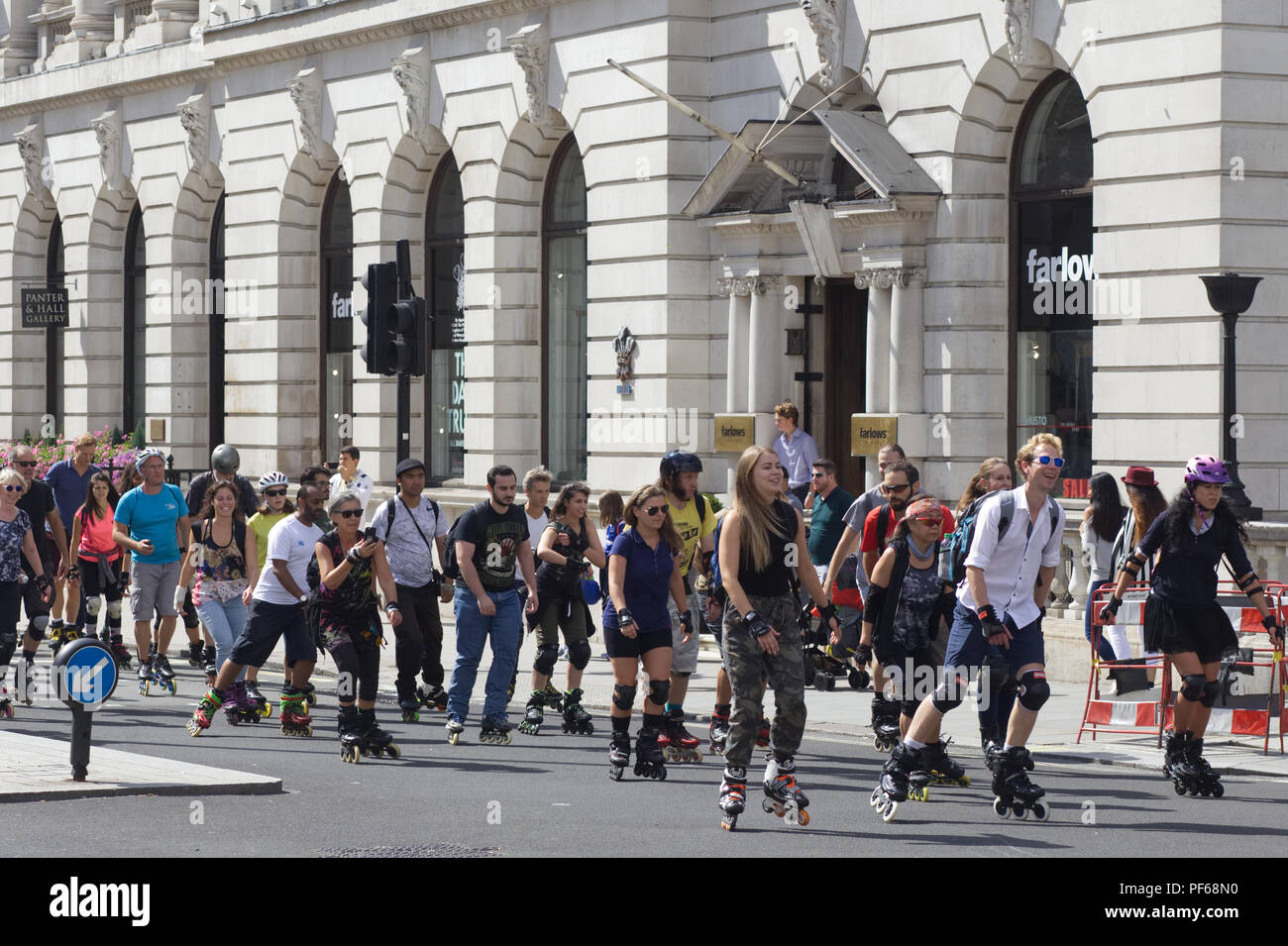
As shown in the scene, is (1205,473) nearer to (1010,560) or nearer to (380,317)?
(1010,560)

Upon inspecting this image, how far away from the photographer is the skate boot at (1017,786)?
11461 millimetres

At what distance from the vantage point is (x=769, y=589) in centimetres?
1141

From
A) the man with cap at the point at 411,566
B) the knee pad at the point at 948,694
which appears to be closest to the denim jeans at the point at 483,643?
the man with cap at the point at 411,566

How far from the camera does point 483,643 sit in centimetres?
1480

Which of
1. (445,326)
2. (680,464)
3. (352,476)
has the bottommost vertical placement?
(352,476)

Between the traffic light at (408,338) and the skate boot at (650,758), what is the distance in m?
6.23

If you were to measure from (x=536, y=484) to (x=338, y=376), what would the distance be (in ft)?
47.4

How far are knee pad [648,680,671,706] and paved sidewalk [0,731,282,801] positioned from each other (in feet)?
7.16

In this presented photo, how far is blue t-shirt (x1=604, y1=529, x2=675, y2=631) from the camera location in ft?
43.0

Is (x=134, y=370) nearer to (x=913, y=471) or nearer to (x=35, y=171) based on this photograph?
(x=35, y=171)

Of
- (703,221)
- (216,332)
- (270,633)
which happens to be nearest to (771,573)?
(270,633)

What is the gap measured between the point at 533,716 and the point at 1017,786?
4888 mm

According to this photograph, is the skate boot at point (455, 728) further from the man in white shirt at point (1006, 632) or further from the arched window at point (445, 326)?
the arched window at point (445, 326)

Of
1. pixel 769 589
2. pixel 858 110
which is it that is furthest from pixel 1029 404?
pixel 769 589
